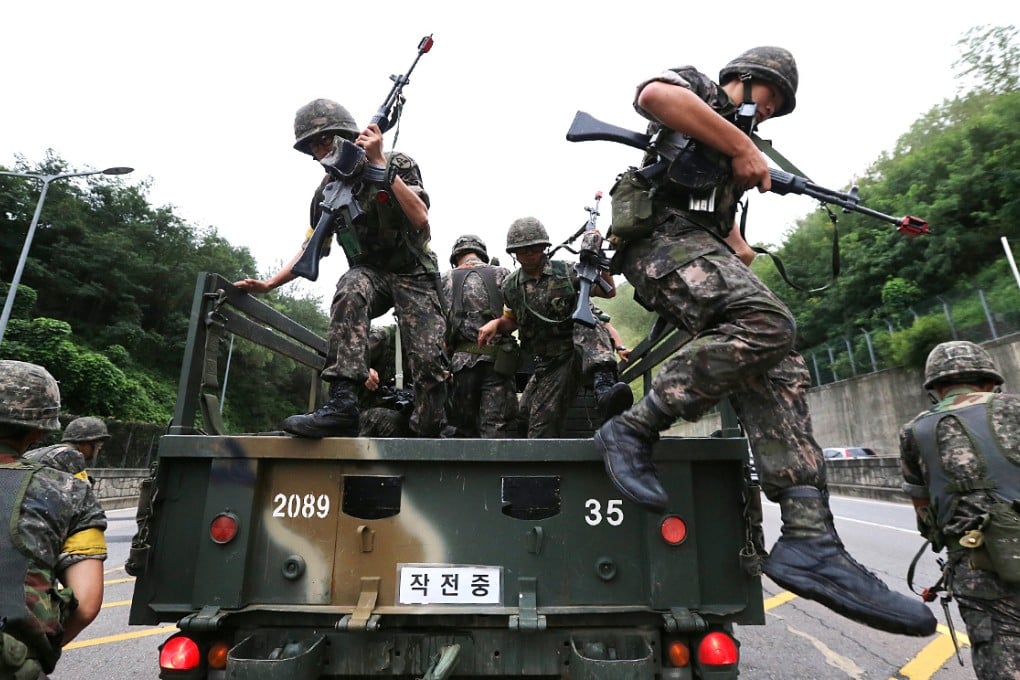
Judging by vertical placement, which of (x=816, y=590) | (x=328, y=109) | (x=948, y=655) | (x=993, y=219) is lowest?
(x=948, y=655)

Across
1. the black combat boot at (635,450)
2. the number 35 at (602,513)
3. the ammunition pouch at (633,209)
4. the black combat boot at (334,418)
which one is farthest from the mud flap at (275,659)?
the ammunition pouch at (633,209)

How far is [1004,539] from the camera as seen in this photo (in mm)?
2412

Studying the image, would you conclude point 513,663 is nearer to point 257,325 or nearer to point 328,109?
point 257,325

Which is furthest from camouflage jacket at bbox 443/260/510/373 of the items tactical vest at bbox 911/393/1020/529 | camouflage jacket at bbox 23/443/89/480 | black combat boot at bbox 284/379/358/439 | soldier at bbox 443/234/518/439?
camouflage jacket at bbox 23/443/89/480

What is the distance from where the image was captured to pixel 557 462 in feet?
7.13

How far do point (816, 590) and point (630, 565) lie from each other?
0.59 m

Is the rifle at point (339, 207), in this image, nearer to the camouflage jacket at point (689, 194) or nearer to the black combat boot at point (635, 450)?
the camouflage jacket at point (689, 194)

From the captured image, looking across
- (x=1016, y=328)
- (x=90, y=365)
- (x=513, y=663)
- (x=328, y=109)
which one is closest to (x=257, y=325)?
(x=328, y=109)

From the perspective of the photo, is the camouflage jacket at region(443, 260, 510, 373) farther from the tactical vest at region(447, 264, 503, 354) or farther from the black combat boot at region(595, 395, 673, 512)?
the black combat boot at region(595, 395, 673, 512)

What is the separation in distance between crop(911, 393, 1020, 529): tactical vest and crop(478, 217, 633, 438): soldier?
1738mm

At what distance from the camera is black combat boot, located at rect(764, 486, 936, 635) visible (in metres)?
1.72

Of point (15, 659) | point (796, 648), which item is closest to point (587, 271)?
point (15, 659)

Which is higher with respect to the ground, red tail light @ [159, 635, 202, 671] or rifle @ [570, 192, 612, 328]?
rifle @ [570, 192, 612, 328]

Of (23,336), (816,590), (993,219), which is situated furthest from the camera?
(993,219)
